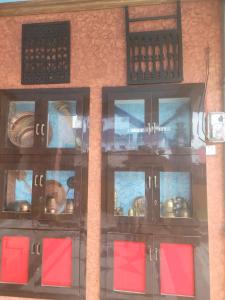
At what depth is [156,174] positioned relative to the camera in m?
2.47

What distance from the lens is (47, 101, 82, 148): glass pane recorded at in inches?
104

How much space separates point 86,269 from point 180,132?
1.51m

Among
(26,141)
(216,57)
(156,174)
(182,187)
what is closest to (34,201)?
(26,141)

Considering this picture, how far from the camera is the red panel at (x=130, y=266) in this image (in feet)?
7.98

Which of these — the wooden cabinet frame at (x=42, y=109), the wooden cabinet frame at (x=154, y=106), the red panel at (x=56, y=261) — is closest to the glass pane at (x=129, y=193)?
the wooden cabinet frame at (x=154, y=106)

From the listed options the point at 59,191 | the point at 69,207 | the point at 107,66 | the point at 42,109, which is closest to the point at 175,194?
the point at 69,207

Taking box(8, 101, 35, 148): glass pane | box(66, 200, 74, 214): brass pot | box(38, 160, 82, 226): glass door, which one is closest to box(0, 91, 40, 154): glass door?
box(8, 101, 35, 148): glass pane

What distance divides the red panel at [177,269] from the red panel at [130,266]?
173 mm

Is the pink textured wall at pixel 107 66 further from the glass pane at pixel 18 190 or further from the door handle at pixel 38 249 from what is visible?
the glass pane at pixel 18 190

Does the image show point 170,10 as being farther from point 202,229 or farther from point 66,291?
point 66,291

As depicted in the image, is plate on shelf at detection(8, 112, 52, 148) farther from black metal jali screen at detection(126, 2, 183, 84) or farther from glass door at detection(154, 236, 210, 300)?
glass door at detection(154, 236, 210, 300)

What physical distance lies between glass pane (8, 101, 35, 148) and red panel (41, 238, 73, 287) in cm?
99

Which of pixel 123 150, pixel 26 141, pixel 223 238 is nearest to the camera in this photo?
pixel 223 238

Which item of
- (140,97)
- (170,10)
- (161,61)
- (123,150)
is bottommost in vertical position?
(123,150)
